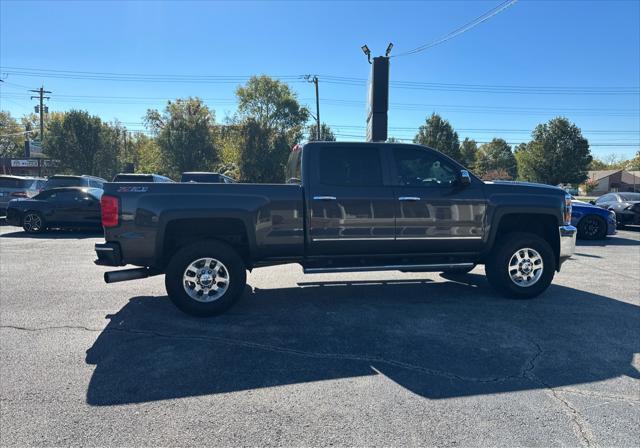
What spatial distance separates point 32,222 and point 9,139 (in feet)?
236

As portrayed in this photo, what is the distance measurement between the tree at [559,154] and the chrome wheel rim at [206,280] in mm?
39400

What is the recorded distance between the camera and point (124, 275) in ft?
16.0

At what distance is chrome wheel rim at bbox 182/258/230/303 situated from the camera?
4.91m

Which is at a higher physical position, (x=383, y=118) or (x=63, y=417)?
(x=383, y=118)

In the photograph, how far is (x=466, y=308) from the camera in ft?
17.6

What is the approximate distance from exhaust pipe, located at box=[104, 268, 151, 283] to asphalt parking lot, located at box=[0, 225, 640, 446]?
0.47 m

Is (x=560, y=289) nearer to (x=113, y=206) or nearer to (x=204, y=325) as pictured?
(x=204, y=325)

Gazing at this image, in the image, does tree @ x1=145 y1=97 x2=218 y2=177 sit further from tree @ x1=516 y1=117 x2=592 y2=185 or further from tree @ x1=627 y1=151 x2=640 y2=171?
tree @ x1=627 y1=151 x2=640 y2=171

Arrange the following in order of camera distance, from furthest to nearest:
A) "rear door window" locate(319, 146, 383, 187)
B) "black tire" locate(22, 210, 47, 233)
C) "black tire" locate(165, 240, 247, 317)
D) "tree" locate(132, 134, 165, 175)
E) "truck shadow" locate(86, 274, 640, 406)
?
"tree" locate(132, 134, 165, 175) < "black tire" locate(22, 210, 47, 233) < "rear door window" locate(319, 146, 383, 187) < "black tire" locate(165, 240, 247, 317) < "truck shadow" locate(86, 274, 640, 406)

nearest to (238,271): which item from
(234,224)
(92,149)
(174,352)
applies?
(234,224)

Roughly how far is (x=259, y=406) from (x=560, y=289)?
212 inches

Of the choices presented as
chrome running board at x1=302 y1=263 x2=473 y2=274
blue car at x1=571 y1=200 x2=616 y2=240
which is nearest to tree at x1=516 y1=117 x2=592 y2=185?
blue car at x1=571 y1=200 x2=616 y2=240

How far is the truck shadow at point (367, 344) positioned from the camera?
3.40 m

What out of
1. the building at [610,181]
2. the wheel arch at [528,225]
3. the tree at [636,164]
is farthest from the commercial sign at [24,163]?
the tree at [636,164]
